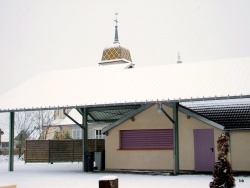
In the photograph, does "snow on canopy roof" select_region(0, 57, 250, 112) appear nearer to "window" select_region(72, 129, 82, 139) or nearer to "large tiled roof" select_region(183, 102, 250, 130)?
"large tiled roof" select_region(183, 102, 250, 130)

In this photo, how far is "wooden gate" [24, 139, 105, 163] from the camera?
94.2 feet

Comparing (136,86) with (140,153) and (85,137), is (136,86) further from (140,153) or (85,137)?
(85,137)

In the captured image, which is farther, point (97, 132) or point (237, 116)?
point (97, 132)

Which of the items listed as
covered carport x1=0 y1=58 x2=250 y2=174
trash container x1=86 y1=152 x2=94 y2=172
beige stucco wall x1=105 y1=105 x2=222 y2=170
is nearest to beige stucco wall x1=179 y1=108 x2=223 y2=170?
beige stucco wall x1=105 y1=105 x2=222 y2=170

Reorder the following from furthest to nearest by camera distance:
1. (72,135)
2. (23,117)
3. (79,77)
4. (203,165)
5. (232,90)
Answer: (23,117) → (72,135) → (79,77) → (203,165) → (232,90)

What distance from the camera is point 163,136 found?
19750 mm

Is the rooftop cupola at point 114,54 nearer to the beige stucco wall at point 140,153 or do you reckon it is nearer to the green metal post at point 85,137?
the beige stucco wall at point 140,153

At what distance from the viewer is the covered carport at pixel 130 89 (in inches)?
683

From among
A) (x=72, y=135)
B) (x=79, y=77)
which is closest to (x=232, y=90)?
(x=79, y=77)

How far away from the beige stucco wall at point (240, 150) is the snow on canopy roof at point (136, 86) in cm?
237

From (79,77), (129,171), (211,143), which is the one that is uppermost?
(79,77)

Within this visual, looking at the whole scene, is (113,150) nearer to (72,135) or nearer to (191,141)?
(191,141)

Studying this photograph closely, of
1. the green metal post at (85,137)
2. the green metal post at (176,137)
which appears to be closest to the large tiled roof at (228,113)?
the green metal post at (176,137)

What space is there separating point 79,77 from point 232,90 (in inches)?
382
